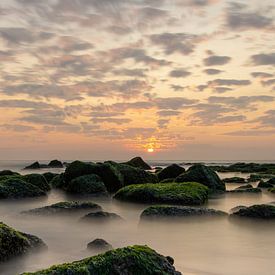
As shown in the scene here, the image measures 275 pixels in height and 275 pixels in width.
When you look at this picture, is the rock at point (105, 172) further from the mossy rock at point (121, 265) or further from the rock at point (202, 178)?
the mossy rock at point (121, 265)

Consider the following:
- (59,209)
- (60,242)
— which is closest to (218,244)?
(60,242)

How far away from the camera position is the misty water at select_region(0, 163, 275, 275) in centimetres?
892

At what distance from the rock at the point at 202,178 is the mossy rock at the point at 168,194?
4797mm

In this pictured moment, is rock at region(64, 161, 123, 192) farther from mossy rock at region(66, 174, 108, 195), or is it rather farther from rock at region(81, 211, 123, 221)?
rock at region(81, 211, 123, 221)

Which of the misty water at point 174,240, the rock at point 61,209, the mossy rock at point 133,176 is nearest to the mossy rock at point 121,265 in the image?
the misty water at point 174,240

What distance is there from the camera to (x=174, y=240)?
38.3ft

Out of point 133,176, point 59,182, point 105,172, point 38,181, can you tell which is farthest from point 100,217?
point 59,182

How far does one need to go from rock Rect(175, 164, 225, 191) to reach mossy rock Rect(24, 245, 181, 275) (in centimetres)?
1977

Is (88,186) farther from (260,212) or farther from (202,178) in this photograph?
(260,212)

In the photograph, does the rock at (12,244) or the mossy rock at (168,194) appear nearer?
the rock at (12,244)

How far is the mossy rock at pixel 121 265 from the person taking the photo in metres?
6.39

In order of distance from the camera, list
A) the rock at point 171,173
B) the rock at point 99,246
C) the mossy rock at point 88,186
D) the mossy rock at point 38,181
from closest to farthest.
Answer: the rock at point 99,246, the mossy rock at point 88,186, the mossy rock at point 38,181, the rock at point 171,173

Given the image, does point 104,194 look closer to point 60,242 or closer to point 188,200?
point 188,200

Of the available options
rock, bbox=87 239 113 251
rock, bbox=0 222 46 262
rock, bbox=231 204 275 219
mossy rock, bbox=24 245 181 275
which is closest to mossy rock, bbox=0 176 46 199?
rock, bbox=231 204 275 219
